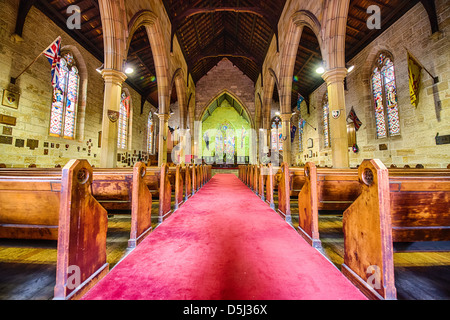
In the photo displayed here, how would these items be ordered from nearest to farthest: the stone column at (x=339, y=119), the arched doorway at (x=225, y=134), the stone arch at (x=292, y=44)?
the stone column at (x=339, y=119)
the stone arch at (x=292, y=44)
the arched doorway at (x=225, y=134)

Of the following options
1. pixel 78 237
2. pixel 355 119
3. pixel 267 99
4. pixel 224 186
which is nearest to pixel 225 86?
pixel 267 99

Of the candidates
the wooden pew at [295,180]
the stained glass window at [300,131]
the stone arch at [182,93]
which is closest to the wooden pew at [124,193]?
the wooden pew at [295,180]

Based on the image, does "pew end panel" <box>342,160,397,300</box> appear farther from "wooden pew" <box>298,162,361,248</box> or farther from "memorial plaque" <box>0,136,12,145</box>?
"memorial plaque" <box>0,136,12,145</box>

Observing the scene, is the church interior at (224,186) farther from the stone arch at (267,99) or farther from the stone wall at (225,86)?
the stone wall at (225,86)

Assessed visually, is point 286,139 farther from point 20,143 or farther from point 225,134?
point 225,134

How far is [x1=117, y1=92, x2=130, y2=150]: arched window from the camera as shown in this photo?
9.34 m

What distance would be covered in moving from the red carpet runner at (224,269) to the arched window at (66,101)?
6.09m

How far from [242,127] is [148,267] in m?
15.5

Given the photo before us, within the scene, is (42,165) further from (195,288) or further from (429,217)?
(429,217)

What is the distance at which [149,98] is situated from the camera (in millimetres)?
11828

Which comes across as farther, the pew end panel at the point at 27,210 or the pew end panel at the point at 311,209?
the pew end panel at the point at 311,209

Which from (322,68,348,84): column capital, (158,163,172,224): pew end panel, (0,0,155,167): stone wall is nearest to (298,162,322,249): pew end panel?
(158,163,172,224): pew end panel

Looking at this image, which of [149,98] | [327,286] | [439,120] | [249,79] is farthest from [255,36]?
[327,286]

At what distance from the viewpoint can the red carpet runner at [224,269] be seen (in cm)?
108
